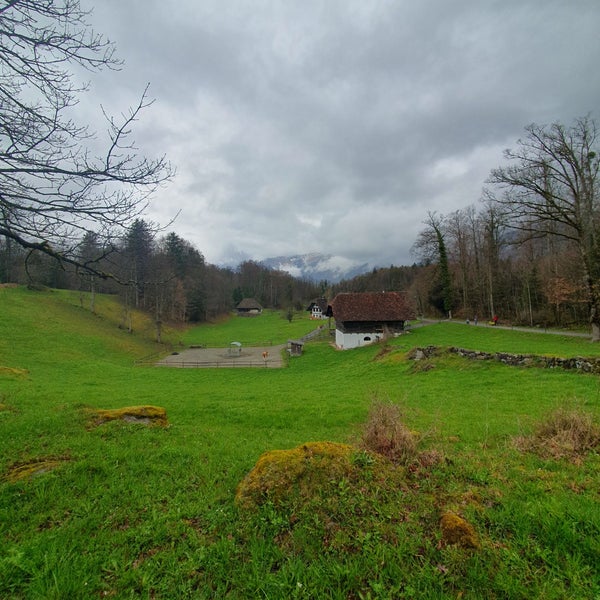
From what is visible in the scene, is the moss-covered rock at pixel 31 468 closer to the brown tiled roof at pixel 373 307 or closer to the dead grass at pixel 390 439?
the dead grass at pixel 390 439

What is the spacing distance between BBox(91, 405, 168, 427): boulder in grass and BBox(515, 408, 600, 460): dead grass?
8089mm

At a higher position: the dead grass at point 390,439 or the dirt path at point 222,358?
the dead grass at point 390,439

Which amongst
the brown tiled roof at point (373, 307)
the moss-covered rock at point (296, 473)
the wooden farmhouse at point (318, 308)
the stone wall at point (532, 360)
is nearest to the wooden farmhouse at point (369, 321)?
the brown tiled roof at point (373, 307)

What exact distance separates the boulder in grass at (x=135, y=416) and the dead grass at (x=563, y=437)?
809cm

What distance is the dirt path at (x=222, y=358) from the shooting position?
99.0 ft

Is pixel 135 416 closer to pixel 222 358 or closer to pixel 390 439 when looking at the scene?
pixel 390 439

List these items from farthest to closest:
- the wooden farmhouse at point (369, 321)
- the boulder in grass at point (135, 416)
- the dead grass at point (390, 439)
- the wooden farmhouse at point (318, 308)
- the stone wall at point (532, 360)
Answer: the wooden farmhouse at point (318, 308) → the wooden farmhouse at point (369, 321) → the stone wall at point (532, 360) → the boulder in grass at point (135, 416) → the dead grass at point (390, 439)

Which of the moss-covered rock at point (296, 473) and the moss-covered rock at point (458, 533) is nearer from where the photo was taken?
the moss-covered rock at point (458, 533)

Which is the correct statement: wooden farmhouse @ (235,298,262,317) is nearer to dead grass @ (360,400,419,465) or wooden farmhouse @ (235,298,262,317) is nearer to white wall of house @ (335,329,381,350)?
white wall of house @ (335,329,381,350)

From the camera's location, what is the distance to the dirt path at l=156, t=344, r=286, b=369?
30.2 m

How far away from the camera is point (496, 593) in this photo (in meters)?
2.51

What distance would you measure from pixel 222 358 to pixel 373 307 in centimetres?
1844

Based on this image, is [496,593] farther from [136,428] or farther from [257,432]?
[136,428]

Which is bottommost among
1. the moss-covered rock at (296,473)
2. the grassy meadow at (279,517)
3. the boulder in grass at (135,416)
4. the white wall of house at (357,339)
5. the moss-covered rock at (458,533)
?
the white wall of house at (357,339)
